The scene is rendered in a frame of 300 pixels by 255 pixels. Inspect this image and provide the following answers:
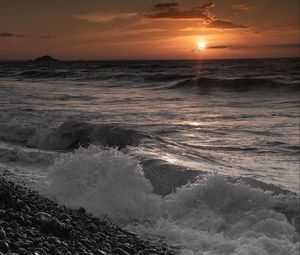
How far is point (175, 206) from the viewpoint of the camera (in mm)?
7910

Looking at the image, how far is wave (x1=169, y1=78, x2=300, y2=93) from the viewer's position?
37384 mm

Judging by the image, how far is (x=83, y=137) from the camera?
1477 centimetres

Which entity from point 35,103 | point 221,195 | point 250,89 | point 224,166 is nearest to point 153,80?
point 250,89

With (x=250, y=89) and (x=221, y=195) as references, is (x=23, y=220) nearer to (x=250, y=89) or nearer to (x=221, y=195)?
(x=221, y=195)

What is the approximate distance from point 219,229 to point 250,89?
31811 millimetres

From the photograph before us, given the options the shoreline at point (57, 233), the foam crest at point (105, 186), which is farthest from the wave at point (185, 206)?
the shoreline at point (57, 233)

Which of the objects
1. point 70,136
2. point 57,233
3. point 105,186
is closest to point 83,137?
point 70,136

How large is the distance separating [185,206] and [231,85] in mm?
33893

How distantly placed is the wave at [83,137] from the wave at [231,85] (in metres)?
23.7

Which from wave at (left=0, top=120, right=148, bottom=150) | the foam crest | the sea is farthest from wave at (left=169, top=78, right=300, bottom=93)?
the foam crest

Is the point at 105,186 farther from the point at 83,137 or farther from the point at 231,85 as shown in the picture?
the point at 231,85

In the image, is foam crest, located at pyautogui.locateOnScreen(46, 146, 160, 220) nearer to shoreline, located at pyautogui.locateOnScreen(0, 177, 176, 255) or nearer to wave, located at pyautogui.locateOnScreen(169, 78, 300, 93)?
shoreline, located at pyautogui.locateOnScreen(0, 177, 176, 255)

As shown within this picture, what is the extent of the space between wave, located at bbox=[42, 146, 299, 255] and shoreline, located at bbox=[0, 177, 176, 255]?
486 mm

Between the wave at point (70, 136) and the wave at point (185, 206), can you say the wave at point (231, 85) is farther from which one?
the wave at point (185, 206)
